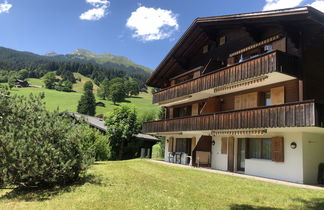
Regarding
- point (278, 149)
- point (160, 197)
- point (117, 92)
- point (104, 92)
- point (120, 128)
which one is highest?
point (104, 92)

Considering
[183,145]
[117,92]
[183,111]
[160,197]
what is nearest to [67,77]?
[117,92]

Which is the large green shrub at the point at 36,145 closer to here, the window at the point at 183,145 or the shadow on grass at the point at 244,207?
the shadow on grass at the point at 244,207

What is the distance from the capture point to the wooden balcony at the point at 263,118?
1118cm

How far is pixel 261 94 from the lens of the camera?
1602cm

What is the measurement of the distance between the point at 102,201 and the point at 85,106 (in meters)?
69.7

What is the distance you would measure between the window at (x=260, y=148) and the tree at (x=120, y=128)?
57.0 feet

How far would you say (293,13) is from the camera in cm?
1270

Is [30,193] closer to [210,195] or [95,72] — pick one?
[210,195]

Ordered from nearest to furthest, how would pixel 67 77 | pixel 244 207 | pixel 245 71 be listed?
pixel 244 207, pixel 245 71, pixel 67 77

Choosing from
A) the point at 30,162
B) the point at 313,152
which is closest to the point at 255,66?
the point at 313,152

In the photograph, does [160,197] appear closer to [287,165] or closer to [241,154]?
[287,165]

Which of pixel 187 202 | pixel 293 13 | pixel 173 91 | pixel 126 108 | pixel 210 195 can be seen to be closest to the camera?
pixel 187 202

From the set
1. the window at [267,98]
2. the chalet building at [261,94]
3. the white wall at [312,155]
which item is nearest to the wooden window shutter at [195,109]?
the chalet building at [261,94]

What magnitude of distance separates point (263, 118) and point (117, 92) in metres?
79.5
